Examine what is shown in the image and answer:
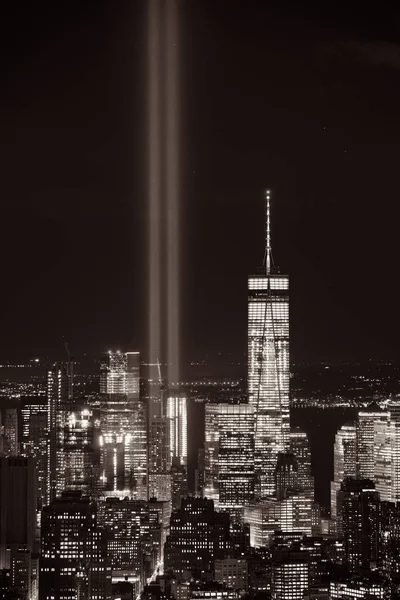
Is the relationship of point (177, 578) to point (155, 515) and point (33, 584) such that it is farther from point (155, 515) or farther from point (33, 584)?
point (155, 515)

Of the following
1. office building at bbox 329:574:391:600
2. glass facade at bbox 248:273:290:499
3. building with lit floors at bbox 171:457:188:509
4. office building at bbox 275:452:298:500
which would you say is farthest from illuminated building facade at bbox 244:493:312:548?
office building at bbox 329:574:391:600

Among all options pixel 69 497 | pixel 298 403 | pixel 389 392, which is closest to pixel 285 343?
pixel 298 403

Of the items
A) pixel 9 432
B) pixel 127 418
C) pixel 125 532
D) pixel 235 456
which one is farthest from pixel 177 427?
pixel 125 532

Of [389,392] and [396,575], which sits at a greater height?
[389,392]

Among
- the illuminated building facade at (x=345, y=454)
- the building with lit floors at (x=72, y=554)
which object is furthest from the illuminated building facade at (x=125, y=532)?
the illuminated building facade at (x=345, y=454)

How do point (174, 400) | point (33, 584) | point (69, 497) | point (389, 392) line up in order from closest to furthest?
point (33, 584) < point (69, 497) < point (389, 392) < point (174, 400)

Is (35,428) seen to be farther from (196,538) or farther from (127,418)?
(196,538)
